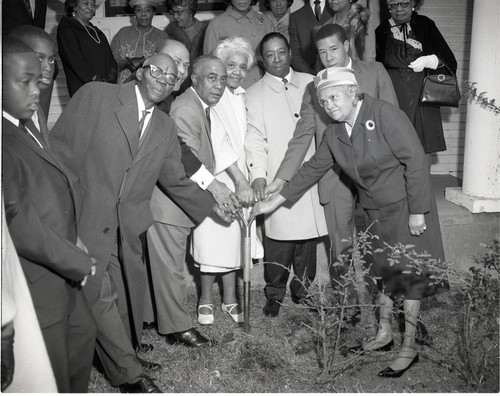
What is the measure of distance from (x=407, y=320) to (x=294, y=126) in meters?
1.87

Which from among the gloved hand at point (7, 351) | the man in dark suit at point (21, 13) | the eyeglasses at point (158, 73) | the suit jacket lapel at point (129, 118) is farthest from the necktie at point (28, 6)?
the gloved hand at point (7, 351)

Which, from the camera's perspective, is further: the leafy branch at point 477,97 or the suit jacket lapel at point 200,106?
the leafy branch at point 477,97

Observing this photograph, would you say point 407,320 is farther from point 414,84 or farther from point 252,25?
point 252,25

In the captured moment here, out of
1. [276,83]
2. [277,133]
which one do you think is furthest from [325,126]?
[276,83]

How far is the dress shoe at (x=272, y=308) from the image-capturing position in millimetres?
5501

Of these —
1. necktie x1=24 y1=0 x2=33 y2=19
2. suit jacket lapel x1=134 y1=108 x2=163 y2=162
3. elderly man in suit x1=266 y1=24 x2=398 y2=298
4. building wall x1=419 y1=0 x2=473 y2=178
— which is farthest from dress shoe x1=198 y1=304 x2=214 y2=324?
building wall x1=419 y1=0 x2=473 y2=178

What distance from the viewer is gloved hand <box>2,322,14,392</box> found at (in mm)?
2586

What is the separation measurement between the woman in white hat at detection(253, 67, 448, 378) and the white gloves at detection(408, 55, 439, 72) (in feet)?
5.95

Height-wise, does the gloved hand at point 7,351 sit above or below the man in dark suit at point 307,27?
below

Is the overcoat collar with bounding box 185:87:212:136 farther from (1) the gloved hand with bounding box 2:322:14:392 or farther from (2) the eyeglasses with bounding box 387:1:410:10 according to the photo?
(1) the gloved hand with bounding box 2:322:14:392

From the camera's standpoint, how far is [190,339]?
4898 millimetres

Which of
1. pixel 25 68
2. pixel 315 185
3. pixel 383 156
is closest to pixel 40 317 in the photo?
pixel 25 68

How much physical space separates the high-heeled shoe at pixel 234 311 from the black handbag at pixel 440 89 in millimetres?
2583

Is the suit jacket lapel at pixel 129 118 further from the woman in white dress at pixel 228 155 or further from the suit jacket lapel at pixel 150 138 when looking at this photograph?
the woman in white dress at pixel 228 155
